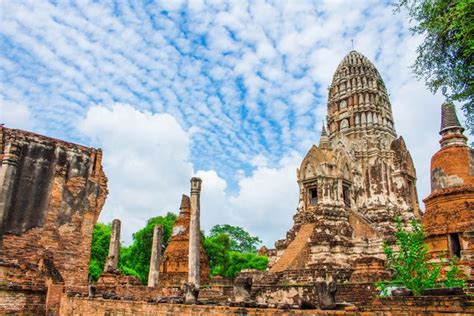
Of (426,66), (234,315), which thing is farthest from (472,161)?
(234,315)

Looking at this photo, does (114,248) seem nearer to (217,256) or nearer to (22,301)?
(22,301)

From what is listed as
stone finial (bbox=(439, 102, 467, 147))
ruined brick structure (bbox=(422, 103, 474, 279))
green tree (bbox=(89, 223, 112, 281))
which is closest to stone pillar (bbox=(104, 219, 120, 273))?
ruined brick structure (bbox=(422, 103, 474, 279))

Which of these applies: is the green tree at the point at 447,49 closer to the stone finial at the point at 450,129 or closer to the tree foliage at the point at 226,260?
the stone finial at the point at 450,129

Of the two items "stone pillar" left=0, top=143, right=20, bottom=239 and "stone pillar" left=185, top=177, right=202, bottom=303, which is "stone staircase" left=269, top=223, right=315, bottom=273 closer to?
"stone pillar" left=185, top=177, right=202, bottom=303

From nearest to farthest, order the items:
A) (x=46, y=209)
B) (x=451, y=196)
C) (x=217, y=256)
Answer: (x=451, y=196), (x=46, y=209), (x=217, y=256)

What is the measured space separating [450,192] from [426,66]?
441cm

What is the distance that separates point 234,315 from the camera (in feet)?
17.7

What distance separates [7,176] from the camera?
12.1 m

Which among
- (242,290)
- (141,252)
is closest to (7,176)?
(242,290)

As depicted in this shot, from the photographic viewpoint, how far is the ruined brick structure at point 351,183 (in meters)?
22.2

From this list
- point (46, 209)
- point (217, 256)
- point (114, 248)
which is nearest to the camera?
point (46, 209)

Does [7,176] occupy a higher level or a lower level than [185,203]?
lower

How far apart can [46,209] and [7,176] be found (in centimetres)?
156

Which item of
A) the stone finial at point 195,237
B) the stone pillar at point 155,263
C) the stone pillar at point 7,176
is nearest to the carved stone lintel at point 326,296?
the stone finial at point 195,237
